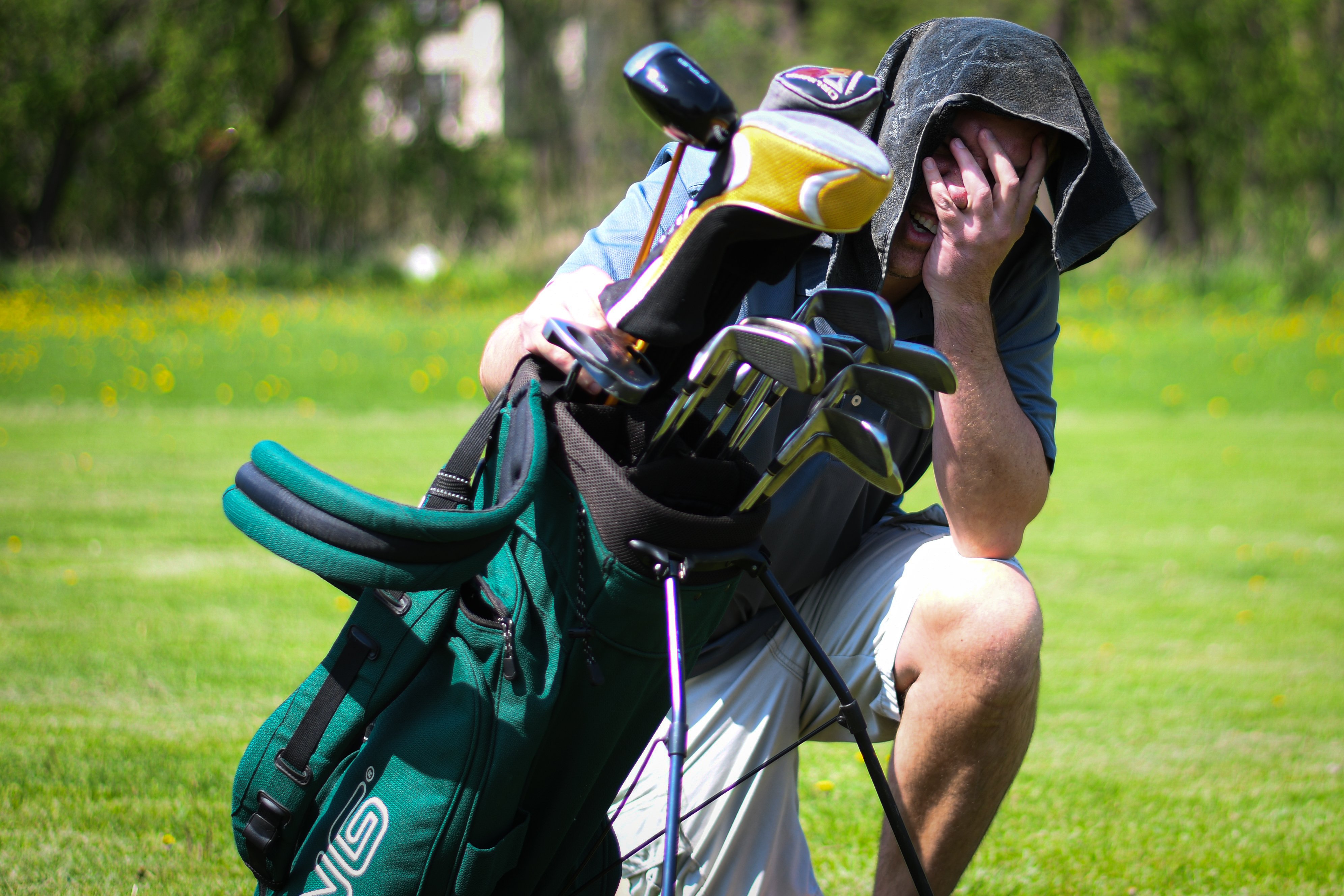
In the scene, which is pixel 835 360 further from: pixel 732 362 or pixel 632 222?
pixel 632 222

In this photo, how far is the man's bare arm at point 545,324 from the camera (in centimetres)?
164

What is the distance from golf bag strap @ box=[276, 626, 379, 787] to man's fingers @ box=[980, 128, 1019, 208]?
120cm

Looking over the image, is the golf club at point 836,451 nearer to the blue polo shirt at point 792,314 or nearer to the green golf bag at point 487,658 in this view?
the green golf bag at point 487,658

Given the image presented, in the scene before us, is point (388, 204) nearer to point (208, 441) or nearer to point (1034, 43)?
point (208, 441)

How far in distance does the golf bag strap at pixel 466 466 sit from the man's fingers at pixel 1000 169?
0.90 meters

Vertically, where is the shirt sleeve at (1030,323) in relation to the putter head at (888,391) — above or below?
below

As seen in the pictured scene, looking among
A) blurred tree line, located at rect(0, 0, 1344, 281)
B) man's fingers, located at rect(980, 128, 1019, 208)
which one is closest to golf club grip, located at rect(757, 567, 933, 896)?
man's fingers, located at rect(980, 128, 1019, 208)

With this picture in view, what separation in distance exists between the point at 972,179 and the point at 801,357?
78 centimetres

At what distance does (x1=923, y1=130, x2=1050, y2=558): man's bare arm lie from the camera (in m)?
1.99

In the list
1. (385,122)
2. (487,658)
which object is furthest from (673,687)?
(385,122)

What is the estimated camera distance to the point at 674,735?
1384 millimetres

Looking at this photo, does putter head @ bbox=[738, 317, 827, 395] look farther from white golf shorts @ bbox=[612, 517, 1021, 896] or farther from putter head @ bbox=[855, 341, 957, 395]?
white golf shorts @ bbox=[612, 517, 1021, 896]

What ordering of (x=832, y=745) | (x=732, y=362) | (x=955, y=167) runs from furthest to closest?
(x=832, y=745) → (x=955, y=167) → (x=732, y=362)

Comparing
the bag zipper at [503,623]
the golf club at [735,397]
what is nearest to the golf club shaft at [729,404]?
the golf club at [735,397]
